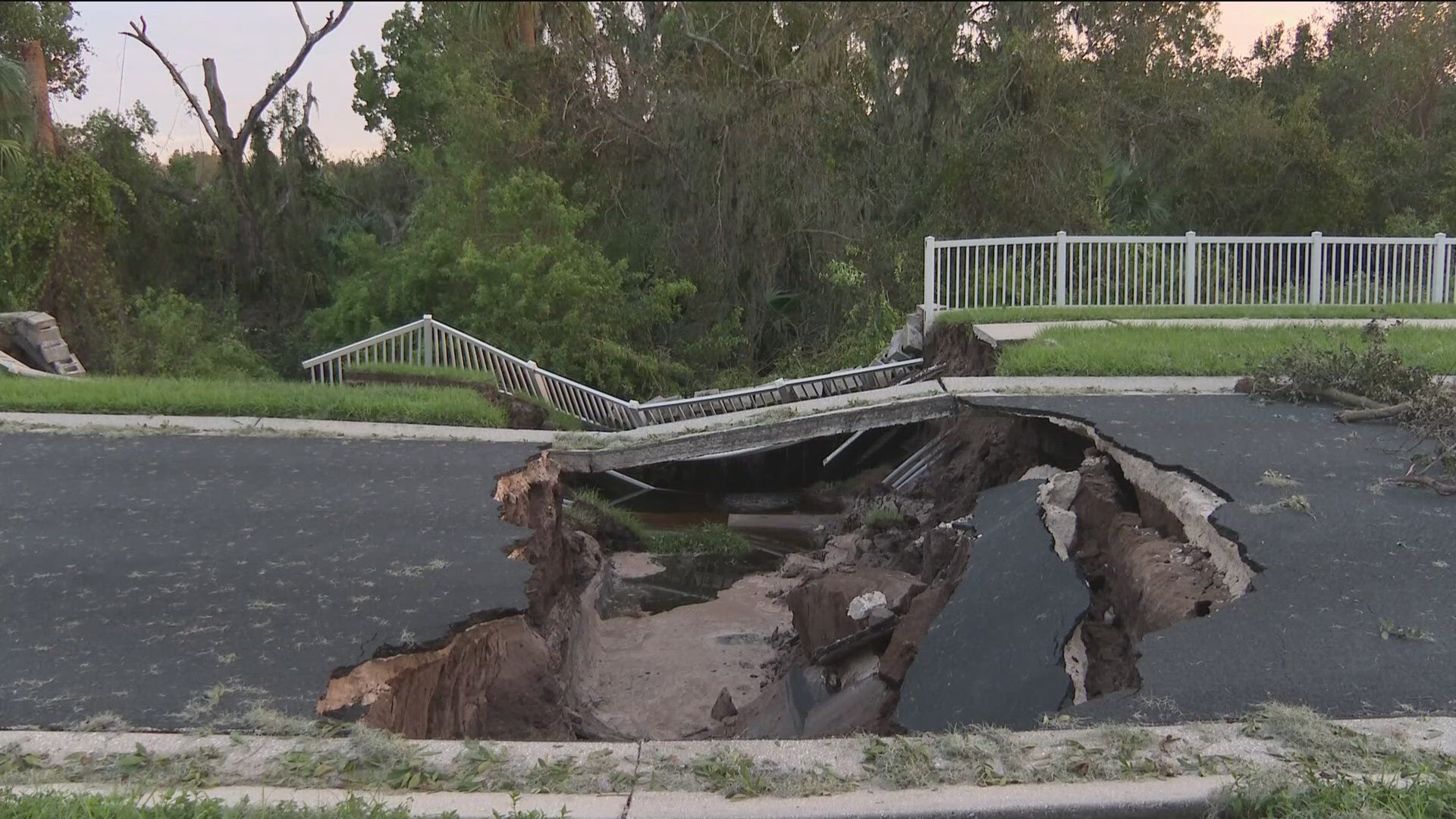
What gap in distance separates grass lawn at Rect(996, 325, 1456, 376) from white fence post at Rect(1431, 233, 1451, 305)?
347cm

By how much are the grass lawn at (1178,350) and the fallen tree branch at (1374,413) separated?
7.30 feet

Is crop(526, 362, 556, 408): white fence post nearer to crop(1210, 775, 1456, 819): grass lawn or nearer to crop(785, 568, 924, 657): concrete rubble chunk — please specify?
crop(785, 568, 924, 657): concrete rubble chunk

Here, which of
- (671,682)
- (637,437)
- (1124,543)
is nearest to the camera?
(1124,543)

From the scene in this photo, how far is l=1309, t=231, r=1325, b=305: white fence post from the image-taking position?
1547cm

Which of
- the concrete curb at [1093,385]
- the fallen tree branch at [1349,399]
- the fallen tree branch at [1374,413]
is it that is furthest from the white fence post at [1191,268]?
the fallen tree branch at [1374,413]

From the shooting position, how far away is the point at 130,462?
8188 mm

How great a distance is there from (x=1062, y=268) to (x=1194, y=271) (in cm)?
188

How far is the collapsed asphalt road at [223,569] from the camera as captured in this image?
4371 mm

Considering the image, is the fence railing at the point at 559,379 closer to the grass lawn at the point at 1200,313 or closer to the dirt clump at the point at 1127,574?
the grass lawn at the point at 1200,313

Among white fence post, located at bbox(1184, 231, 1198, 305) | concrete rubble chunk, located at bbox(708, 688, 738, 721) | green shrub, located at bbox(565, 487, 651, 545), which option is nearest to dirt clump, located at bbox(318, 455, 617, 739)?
concrete rubble chunk, located at bbox(708, 688, 738, 721)

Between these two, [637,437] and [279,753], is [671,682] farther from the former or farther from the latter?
[279,753]

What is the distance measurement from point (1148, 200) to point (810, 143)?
686 centimetres

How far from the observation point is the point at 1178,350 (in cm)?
1127

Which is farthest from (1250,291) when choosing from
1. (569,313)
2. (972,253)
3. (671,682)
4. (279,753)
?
(279,753)
